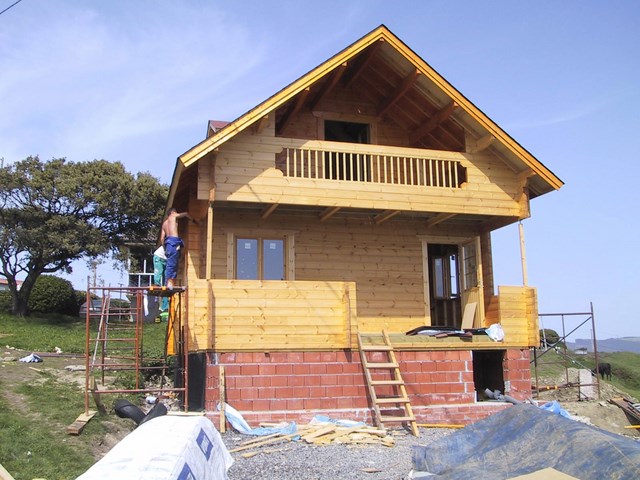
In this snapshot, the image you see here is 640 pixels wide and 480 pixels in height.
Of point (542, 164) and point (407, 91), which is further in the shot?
point (407, 91)

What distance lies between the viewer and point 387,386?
1330 centimetres

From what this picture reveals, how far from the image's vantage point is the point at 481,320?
15.5m

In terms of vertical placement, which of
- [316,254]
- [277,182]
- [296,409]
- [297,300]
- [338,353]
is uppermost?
[277,182]

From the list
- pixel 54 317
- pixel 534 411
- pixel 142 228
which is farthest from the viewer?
pixel 142 228

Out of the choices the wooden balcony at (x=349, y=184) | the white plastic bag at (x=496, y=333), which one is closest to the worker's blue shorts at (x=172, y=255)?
the wooden balcony at (x=349, y=184)

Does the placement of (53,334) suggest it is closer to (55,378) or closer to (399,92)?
(55,378)

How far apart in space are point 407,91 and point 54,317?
19.5 metres

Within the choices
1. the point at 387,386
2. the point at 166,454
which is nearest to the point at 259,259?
the point at 387,386

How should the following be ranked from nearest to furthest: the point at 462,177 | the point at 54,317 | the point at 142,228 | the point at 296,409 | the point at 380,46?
the point at 296,409 < the point at 380,46 < the point at 462,177 < the point at 54,317 < the point at 142,228

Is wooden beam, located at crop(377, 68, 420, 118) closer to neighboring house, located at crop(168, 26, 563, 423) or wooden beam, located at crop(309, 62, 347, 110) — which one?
neighboring house, located at crop(168, 26, 563, 423)

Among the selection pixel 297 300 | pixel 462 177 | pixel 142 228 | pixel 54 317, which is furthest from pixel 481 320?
pixel 142 228

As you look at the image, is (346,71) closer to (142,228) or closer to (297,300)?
(297,300)

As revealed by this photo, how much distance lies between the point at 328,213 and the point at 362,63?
3.71 m

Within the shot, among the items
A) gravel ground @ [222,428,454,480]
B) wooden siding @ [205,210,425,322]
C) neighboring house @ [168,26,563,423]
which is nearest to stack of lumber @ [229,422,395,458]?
gravel ground @ [222,428,454,480]
